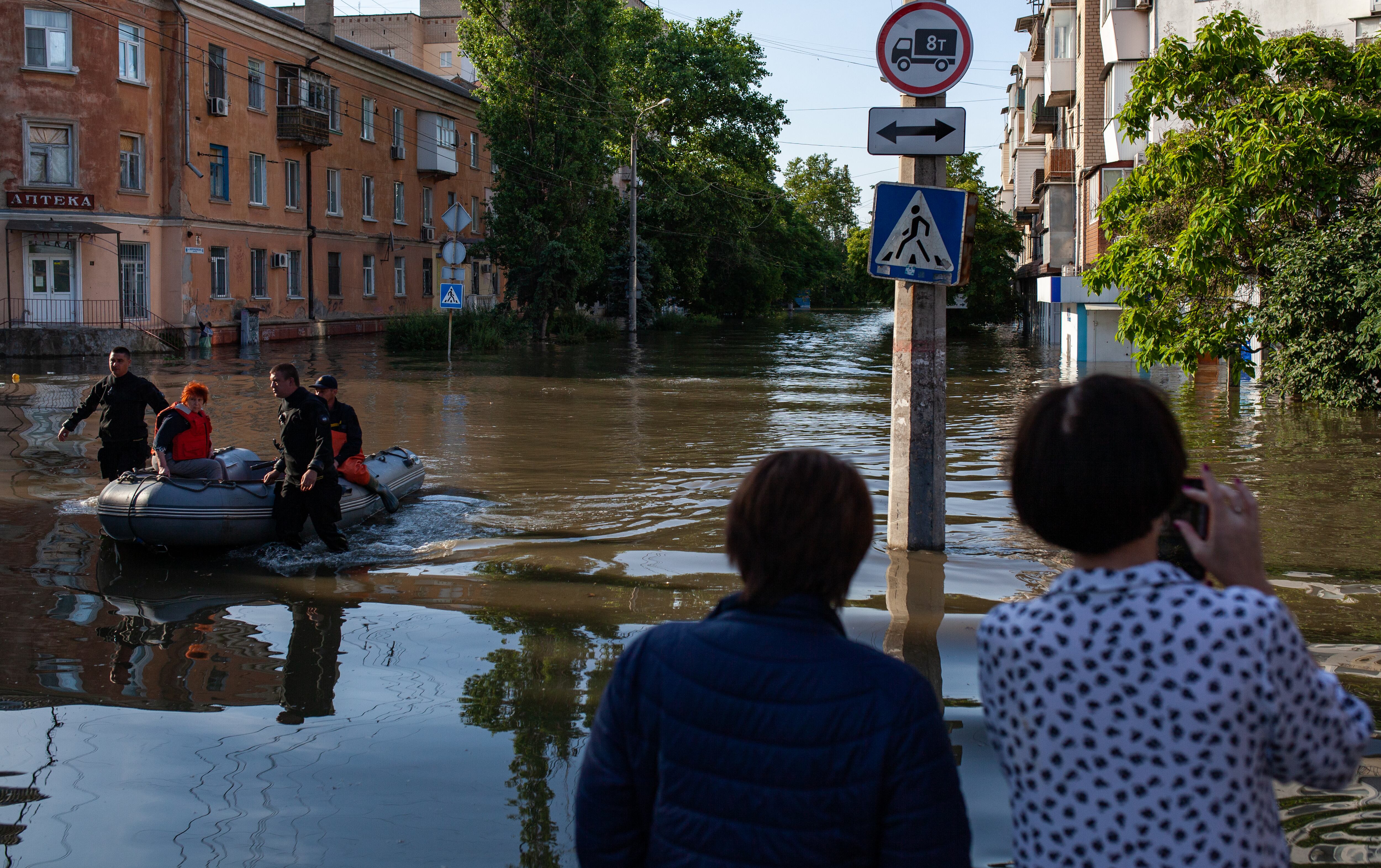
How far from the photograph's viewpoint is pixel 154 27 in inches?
1411

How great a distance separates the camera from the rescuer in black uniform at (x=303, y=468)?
9602mm

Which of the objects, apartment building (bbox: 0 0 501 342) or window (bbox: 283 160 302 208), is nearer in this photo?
apartment building (bbox: 0 0 501 342)

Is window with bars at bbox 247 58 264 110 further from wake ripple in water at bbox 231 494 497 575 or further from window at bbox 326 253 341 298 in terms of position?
wake ripple in water at bbox 231 494 497 575

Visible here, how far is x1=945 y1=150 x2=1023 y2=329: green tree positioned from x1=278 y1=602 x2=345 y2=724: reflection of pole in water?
45286mm

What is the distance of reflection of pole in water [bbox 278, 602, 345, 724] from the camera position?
586 cm

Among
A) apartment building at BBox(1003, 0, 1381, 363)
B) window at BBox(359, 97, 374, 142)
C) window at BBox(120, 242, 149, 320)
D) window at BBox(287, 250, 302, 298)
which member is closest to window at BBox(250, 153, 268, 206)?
window at BBox(287, 250, 302, 298)

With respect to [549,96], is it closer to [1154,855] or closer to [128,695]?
[128,695]

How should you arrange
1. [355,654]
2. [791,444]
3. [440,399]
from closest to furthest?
[355,654]
[791,444]
[440,399]

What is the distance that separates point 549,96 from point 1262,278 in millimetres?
30959

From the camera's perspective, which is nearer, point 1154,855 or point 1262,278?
point 1154,855

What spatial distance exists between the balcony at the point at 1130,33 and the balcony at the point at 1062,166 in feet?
29.3

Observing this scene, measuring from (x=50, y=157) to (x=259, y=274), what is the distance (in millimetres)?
8955

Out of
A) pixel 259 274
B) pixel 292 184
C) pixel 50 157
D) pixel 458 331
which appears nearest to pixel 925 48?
pixel 50 157

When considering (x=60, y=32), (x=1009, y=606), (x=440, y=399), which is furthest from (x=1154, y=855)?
(x=60, y=32)
